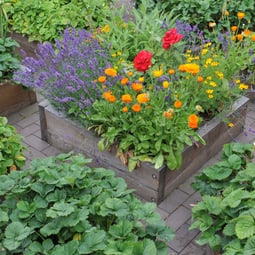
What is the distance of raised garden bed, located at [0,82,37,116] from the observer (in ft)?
14.2

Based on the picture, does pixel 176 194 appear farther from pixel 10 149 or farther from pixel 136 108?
pixel 10 149

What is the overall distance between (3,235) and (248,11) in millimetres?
3587

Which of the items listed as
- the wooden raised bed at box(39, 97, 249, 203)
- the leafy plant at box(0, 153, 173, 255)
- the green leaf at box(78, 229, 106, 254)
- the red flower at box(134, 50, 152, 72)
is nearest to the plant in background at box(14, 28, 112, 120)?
the wooden raised bed at box(39, 97, 249, 203)

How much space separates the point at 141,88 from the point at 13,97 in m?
1.78

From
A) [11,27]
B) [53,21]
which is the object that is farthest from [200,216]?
[11,27]

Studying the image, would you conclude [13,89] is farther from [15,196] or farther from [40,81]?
[15,196]

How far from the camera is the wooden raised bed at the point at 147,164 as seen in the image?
3.29 m

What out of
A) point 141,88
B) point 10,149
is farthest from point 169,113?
point 10,149

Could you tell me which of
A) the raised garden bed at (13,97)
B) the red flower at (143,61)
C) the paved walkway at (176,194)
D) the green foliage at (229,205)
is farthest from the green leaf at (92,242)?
the raised garden bed at (13,97)

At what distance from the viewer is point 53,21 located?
5133mm

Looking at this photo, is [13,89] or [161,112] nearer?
[161,112]

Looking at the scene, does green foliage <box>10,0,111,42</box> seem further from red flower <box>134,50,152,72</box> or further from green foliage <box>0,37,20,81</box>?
red flower <box>134,50,152,72</box>

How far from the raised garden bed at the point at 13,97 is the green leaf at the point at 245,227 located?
2.78 meters

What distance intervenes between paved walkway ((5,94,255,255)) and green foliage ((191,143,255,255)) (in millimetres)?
250
